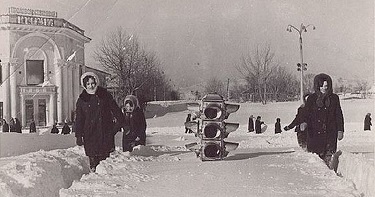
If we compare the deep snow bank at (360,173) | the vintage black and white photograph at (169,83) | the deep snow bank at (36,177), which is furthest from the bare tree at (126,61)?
the deep snow bank at (360,173)

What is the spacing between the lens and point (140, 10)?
366 cm

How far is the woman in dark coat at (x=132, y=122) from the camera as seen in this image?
455 cm

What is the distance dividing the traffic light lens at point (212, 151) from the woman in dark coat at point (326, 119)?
2.32ft

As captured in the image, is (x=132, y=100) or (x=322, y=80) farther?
(x=132, y=100)

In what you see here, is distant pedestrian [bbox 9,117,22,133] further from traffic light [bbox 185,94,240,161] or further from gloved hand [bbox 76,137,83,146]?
traffic light [bbox 185,94,240,161]

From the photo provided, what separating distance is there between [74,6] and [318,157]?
76.3 inches

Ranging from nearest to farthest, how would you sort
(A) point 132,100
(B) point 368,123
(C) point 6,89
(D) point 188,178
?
(D) point 188,178 → (C) point 6,89 → (A) point 132,100 → (B) point 368,123

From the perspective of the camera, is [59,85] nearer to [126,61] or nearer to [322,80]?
[126,61]

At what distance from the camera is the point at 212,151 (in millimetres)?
3643

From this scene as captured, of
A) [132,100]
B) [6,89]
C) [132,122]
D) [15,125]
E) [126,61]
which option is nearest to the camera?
[6,89]

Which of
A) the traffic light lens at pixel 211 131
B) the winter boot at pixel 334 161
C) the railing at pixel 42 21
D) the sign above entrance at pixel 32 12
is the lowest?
the winter boot at pixel 334 161

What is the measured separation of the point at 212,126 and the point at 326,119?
816 millimetres

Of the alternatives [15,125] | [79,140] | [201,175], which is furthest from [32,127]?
[201,175]

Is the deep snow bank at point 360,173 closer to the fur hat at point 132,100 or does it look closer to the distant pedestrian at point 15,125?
the fur hat at point 132,100
